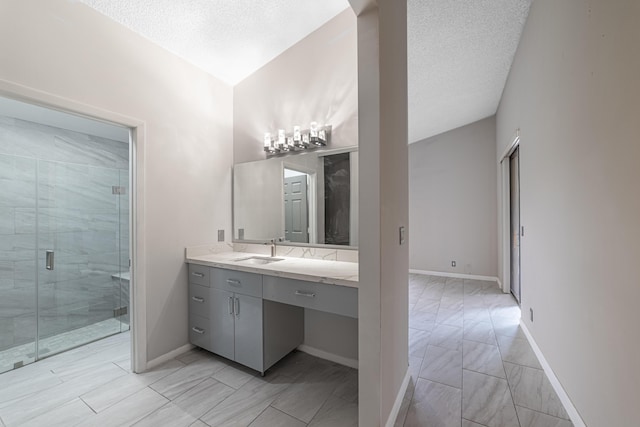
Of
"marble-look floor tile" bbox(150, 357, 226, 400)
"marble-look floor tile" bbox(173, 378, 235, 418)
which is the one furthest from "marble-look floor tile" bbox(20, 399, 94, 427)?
"marble-look floor tile" bbox(173, 378, 235, 418)

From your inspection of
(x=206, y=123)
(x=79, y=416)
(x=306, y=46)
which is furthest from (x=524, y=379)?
(x=206, y=123)

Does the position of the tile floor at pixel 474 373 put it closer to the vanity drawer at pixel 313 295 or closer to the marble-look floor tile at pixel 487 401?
the marble-look floor tile at pixel 487 401

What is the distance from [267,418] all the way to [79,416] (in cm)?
119

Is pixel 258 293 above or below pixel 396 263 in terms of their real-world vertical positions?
below

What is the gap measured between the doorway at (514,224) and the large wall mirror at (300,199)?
8.90 ft

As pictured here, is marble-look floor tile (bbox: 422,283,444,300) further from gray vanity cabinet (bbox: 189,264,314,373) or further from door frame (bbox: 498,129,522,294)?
gray vanity cabinet (bbox: 189,264,314,373)

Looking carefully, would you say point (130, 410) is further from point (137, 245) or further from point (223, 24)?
point (223, 24)

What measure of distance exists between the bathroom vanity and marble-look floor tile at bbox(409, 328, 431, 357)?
105 centimetres

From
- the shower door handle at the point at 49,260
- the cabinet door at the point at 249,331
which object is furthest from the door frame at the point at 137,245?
the shower door handle at the point at 49,260

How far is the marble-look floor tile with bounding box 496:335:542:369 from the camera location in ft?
7.35

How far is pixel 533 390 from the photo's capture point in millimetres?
1887

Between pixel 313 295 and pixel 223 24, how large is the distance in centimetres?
223

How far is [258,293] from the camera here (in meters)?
2.05

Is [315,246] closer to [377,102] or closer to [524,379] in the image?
[377,102]
